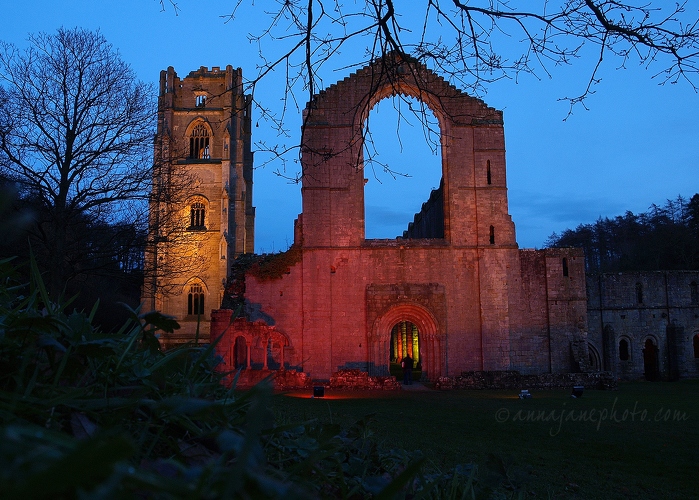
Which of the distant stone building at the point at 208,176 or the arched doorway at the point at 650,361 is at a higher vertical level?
the distant stone building at the point at 208,176

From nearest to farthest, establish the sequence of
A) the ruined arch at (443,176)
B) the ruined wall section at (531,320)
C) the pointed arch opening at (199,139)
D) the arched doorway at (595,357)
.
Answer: the ruined arch at (443,176) → the ruined wall section at (531,320) → the arched doorway at (595,357) → the pointed arch opening at (199,139)

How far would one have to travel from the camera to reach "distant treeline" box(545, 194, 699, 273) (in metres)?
41.6

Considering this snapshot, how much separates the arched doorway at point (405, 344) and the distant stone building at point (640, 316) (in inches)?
424

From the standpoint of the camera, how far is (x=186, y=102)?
4603 centimetres

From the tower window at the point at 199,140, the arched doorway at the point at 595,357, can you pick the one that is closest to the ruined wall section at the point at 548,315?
the arched doorway at the point at 595,357

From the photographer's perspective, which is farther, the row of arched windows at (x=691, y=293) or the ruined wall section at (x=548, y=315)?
the row of arched windows at (x=691, y=293)

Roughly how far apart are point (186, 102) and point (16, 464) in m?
48.5

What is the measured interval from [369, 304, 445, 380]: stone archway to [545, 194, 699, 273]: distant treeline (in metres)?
17.6

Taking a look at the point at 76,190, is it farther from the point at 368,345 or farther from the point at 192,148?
the point at 192,148

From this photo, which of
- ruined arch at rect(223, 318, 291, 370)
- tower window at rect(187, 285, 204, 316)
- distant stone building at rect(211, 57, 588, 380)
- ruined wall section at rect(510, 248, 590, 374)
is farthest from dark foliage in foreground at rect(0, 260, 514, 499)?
tower window at rect(187, 285, 204, 316)

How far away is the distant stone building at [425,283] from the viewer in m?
21.3

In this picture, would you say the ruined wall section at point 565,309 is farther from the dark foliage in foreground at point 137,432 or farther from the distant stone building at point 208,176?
the distant stone building at point 208,176

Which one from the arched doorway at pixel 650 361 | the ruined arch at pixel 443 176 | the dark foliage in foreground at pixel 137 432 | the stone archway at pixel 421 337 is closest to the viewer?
the dark foliage in foreground at pixel 137 432

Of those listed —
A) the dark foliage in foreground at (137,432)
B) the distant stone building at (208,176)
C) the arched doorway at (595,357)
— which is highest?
the distant stone building at (208,176)
